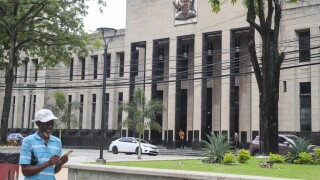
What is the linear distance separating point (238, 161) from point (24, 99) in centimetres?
A: 4787

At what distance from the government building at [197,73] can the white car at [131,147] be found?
11.7 ft

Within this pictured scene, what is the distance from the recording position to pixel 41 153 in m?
5.20

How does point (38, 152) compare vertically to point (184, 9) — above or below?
below

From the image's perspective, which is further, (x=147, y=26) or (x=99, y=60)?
(x=99, y=60)

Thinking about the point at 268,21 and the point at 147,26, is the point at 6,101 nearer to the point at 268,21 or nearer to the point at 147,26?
the point at 268,21

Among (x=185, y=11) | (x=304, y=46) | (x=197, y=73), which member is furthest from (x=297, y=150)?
(x=185, y=11)

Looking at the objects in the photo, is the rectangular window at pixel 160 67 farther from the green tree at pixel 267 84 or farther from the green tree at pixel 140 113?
the green tree at pixel 267 84

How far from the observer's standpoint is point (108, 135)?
4606 cm

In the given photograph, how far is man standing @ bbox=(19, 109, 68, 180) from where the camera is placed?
5.10 metres

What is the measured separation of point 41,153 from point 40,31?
1813 centimetres

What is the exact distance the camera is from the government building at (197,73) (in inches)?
1351

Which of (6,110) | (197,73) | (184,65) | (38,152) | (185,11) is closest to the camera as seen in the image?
(38,152)

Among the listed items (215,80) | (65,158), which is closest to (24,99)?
(215,80)

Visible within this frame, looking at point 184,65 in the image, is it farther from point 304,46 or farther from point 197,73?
point 304,46
